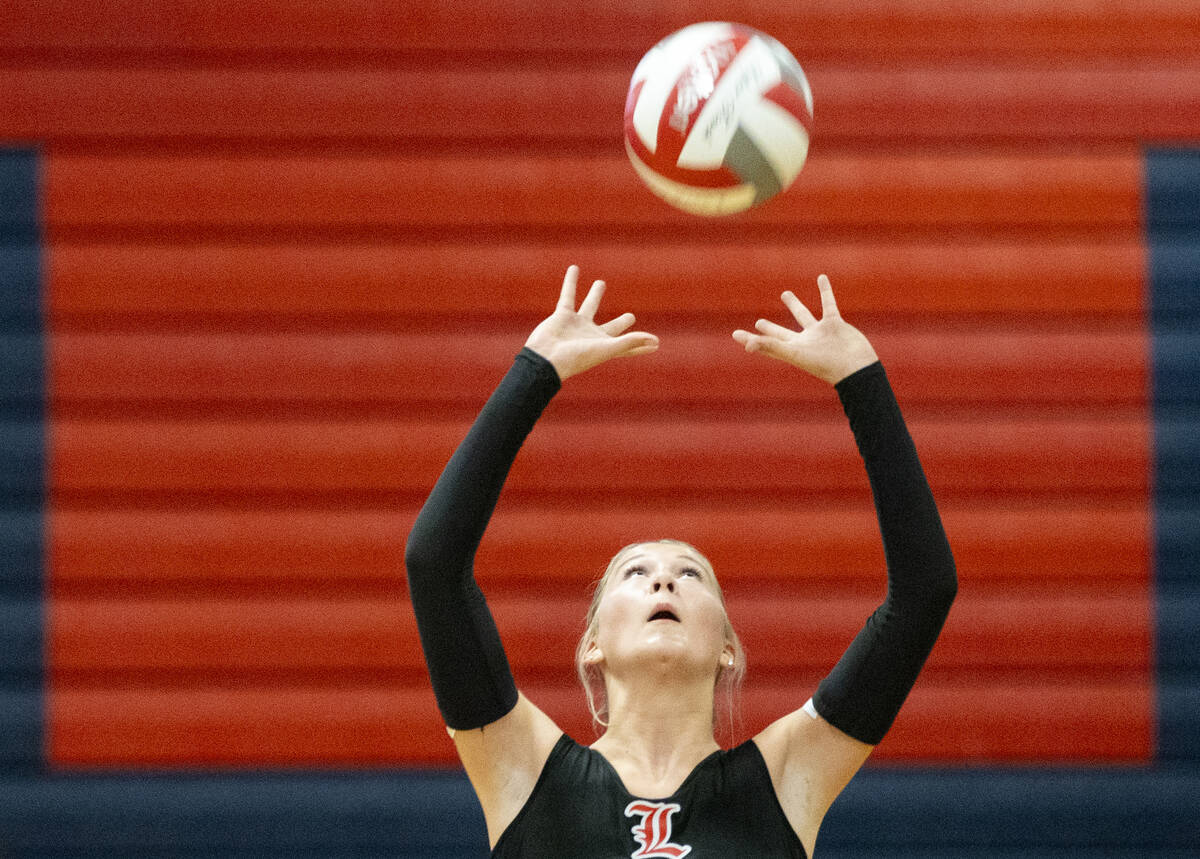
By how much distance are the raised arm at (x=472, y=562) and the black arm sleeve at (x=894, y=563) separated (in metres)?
0.37

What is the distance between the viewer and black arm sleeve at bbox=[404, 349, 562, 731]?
186 cm

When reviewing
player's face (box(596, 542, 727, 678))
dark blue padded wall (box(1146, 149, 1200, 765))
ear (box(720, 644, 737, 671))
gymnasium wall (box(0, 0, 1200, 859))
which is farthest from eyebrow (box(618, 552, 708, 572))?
dark blue padded wall (box(1146, 149, 1200, 765))

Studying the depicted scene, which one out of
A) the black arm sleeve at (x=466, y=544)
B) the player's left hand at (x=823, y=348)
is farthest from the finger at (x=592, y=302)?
the player's left hand at (x=823, y=348)

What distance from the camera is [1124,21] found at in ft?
10.6

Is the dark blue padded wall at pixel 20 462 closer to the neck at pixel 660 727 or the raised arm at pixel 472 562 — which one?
the raised arm at pixel 472 562

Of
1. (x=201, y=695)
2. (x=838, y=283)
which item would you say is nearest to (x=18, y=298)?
(x=201, y=695)

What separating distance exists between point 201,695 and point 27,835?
55 centimetres

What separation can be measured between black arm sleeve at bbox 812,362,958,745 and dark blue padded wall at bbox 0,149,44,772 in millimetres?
2189

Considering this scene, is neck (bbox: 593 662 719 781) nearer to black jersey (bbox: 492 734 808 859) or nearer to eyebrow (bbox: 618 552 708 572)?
black jersey (bbox: 492 734 808 859)

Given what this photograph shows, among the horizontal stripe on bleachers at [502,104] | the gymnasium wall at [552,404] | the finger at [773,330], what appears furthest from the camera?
the horizontal stripe on bleachers at [502,104]

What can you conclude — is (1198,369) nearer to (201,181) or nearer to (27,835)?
(201,181)

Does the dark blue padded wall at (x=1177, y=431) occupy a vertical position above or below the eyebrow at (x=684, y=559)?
above

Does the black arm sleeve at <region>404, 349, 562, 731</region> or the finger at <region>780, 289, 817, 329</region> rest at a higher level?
the finger at <region>780, 289, 817, 329</region>

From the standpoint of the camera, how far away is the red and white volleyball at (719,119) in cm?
208
